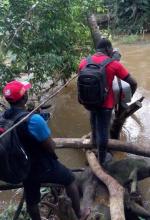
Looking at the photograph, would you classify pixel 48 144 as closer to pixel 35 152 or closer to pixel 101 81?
pixel 35 152

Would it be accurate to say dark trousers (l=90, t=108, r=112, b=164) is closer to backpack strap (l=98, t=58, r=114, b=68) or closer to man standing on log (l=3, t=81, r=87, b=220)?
backpack strap (l=98, t=58, r=114, b=68)

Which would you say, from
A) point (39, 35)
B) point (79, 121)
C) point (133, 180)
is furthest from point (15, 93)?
point (79, 121)

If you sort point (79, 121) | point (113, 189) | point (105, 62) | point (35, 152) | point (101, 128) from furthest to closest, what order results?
point (79, 121) → point (101, 128) → point (105, 62) → point (113, 189) → point (35, 152)

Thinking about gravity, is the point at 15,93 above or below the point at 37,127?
above

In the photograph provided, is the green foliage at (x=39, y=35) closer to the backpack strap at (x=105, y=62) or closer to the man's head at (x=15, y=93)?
the backpack strap at (x=105, y=62)

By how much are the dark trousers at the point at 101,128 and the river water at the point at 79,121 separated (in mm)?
998

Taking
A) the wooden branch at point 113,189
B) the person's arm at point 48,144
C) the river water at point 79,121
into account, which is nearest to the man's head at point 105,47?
the wooden branch at point 113,189

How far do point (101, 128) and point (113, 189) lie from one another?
0.98m

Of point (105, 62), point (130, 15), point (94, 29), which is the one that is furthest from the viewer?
point (130, 15)

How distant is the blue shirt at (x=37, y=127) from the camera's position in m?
4.07

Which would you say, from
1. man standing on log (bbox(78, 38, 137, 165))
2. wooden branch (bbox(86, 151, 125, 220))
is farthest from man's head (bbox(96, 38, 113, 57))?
wooden branch (bbox(86, 151, 125, 220))

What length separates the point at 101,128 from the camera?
5.89 m

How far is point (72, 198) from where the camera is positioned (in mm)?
4754

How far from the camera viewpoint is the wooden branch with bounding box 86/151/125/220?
185 inches
